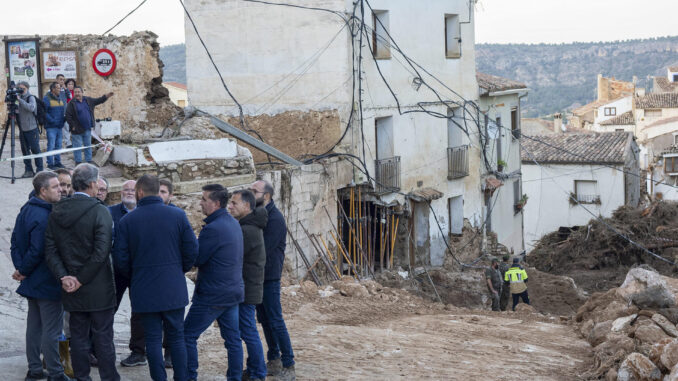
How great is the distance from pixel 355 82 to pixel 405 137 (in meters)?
2.59

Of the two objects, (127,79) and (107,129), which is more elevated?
(127,79)

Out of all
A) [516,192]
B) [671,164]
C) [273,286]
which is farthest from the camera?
[671,164]

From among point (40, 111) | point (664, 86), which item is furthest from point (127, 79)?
point (664, 86)

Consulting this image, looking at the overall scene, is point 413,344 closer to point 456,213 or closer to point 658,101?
point 456,213

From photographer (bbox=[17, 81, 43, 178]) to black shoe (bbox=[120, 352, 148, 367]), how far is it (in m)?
6.01

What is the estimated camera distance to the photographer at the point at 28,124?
39.7 ft

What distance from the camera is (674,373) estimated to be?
6.81m

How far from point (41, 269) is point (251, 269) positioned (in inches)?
63.8

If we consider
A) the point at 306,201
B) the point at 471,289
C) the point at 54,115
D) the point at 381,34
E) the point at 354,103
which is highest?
the point at 381,34

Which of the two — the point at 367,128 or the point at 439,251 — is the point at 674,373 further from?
the point at 439,251

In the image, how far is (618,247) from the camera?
→ 89.9ft

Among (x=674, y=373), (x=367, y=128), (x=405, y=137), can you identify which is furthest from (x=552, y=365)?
(x=405, y=137)

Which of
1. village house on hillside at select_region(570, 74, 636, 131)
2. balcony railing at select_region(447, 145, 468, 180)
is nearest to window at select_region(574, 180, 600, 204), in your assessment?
balcony railing at select_region(447, 145, 468, 180)

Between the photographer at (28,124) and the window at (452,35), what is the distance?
1409 centimetres
